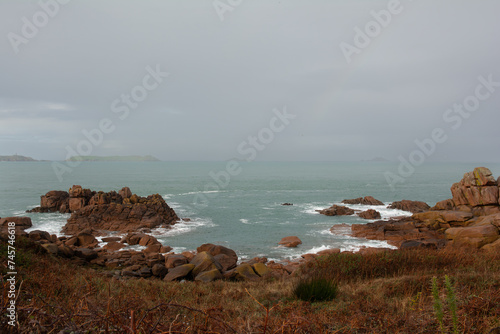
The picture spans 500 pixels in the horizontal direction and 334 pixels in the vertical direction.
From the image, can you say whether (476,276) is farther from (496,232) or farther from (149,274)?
(149,274)

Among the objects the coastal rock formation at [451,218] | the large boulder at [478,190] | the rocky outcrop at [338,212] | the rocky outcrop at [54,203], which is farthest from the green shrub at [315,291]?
the rocky outcrop at [54,203]

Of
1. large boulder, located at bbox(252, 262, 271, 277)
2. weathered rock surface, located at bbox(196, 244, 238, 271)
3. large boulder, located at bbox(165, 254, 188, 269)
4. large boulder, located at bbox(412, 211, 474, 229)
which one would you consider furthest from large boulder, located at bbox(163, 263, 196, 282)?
large boulder, located at bbox(412, 211, 474, 229)

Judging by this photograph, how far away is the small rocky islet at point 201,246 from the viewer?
1869cm

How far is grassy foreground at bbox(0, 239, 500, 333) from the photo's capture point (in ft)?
10.1

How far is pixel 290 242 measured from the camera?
95.1ft

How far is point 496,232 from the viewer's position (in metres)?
20.5

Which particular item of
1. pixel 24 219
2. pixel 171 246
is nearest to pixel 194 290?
pixel 171 246

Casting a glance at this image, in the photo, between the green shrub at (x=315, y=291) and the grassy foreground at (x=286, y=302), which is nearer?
the grassy foreground at (x=286, y=302)

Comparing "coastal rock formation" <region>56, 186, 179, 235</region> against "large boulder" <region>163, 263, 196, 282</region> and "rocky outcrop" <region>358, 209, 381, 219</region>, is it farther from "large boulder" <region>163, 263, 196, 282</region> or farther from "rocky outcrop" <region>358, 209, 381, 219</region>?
"rocky outcrop" <region>358, 209, 381, 219</region>

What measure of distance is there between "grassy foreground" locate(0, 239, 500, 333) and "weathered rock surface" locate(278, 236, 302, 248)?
1540cm

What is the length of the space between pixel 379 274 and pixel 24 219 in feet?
124

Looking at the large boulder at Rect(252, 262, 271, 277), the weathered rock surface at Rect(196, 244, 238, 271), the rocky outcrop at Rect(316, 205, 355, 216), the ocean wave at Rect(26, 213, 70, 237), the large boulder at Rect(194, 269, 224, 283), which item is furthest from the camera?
the rocky outcrop at Rect(316, 205, 355, 216)

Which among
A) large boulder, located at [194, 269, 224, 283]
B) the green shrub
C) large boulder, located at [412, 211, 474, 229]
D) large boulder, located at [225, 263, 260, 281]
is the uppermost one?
the green shrub

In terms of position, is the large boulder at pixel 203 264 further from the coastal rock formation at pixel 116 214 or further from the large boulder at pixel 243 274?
the coastal rock formation at pixel 116 214
